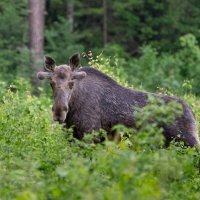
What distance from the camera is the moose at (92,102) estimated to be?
39.6ft

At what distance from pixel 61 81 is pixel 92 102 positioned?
2.35 feet

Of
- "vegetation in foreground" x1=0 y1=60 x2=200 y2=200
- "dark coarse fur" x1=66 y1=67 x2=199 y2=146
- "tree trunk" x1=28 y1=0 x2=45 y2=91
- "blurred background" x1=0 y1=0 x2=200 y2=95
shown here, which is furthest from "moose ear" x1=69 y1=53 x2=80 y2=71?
"tree trunk" x1=28 y1=0 x2=45 y2=91

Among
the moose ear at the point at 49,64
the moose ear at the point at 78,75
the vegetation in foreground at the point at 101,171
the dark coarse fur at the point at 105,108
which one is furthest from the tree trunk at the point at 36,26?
the vegetation in foreground at the point at 101,171

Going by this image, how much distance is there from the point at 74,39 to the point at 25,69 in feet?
20.8

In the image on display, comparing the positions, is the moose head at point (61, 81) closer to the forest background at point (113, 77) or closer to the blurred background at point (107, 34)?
the forest background at point (113, 77)

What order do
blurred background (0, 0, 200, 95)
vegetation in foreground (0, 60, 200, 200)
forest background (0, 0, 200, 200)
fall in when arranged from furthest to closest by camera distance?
blurred background (0, 0, 200, 95) → forest background (0, 0, 200, 200) → vegetation in foreground (0, 60, 200, 200)

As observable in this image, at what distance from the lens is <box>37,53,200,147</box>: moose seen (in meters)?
12.1

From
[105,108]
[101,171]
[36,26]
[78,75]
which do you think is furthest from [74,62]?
[36,26]

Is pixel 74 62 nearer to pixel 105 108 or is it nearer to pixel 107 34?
pixel 105 108

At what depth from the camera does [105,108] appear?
12.7m

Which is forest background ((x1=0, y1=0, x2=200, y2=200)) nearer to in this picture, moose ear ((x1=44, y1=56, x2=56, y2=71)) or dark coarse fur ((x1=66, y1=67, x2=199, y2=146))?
dark coarse fur ((x1=66, y1=67, x2=199, y2=146))

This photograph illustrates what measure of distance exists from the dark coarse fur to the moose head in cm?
21

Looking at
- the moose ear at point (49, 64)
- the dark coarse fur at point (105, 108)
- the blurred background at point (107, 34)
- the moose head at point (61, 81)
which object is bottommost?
the blurred background at point (107, 34)

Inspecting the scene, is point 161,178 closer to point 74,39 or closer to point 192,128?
point 192,128
